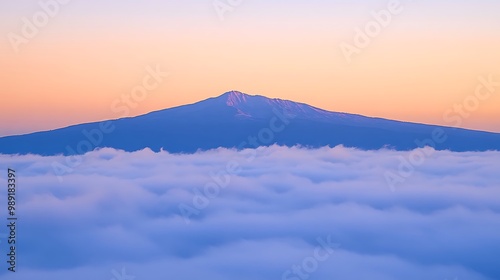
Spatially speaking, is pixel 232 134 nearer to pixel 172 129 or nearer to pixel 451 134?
pixel 172 129

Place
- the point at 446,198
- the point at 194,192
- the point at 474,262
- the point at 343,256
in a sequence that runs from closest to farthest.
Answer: the point at 474,262, the point at 343,256, the point at 446,198, the point at 194,192

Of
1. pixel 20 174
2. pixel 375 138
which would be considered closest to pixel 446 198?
pixel 20 174

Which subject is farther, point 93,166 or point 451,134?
point 451,134

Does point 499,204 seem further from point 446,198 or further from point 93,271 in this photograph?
point 93,271

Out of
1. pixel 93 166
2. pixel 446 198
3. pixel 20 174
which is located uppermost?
pixel 93 166

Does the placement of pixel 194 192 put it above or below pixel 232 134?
below

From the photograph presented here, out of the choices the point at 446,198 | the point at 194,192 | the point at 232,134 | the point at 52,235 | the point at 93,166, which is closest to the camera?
the point at 52,235
